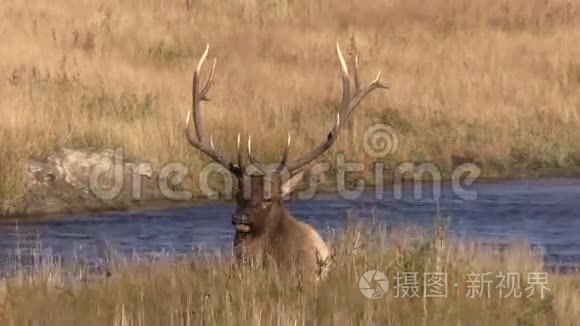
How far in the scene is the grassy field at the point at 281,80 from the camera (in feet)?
59.6

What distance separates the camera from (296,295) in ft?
32.4

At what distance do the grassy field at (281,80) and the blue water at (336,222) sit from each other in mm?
958

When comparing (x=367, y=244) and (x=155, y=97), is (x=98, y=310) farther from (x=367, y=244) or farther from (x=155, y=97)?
(x=155, y=97)

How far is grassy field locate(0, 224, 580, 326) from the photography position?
9453 mm

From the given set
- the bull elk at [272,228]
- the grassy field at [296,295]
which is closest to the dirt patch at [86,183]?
the grassy field at [296,295]

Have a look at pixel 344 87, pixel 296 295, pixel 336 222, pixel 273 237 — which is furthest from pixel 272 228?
pixel 336 222

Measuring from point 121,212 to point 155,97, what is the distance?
9.38 ft

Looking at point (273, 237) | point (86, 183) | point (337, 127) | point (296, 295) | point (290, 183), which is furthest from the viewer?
point (86, 183)

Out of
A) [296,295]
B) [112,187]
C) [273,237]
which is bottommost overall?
[112,187]

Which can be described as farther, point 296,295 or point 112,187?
point 112,187

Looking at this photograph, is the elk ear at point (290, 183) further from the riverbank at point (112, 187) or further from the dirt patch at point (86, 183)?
the dirt patch at point (86, 183)

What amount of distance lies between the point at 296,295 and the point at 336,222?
585cm

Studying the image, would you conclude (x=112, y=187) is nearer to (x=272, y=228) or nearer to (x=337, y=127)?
(x=337, y=127)

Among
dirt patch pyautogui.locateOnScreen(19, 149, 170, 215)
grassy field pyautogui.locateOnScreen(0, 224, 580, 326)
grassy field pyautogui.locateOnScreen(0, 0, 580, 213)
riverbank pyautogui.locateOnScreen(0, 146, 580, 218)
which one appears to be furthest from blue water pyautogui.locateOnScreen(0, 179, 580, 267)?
grassy field pyautogui.locateOnScreen(0, 224, 580, 326)
